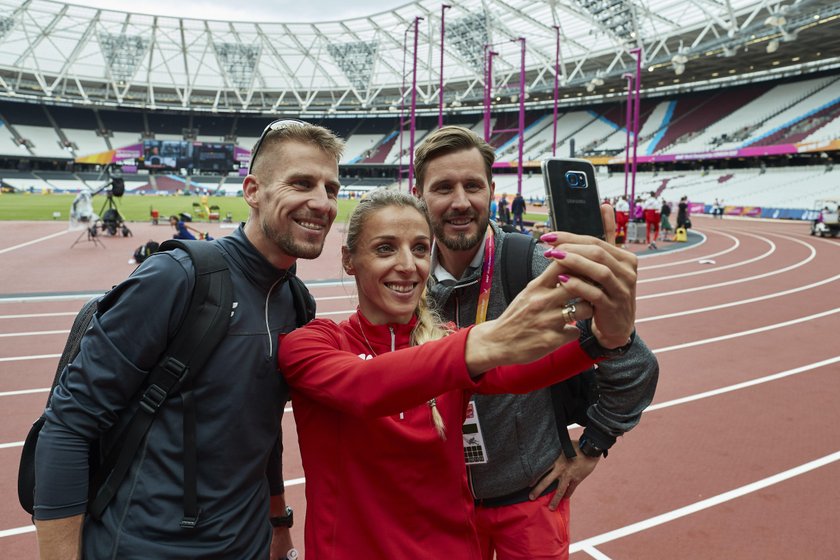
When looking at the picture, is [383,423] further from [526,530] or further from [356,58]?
[356,58]

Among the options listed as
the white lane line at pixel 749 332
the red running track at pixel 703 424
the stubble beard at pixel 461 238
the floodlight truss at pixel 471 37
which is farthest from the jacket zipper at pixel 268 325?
the floodlight truss at pixel 471 37

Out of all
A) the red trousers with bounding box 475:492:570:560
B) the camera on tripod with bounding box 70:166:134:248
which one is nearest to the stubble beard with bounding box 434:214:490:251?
the red trousers with bounding box 475:492:570:560

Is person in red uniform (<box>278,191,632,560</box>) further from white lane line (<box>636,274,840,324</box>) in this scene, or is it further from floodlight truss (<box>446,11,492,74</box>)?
floodlight truss (<box>446,11,492,74</box>)

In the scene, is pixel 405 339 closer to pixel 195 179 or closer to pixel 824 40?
pixel 824 40

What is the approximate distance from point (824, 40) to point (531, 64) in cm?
2263

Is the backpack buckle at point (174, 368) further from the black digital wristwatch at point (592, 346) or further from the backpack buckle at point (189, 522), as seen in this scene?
the black digital wristwatch at point (592, 346)

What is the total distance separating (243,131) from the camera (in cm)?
7700

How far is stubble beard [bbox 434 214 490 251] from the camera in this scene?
7.13 ft

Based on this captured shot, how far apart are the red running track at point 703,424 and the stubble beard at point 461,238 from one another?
499 millimetres

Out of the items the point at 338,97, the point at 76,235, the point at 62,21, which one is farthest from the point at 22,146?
the point at 76,235

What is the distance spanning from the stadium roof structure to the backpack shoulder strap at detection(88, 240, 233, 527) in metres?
33.3

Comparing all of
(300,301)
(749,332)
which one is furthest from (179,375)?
(749,332)

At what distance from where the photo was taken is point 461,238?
218 cm

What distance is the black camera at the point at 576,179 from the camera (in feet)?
4.99
